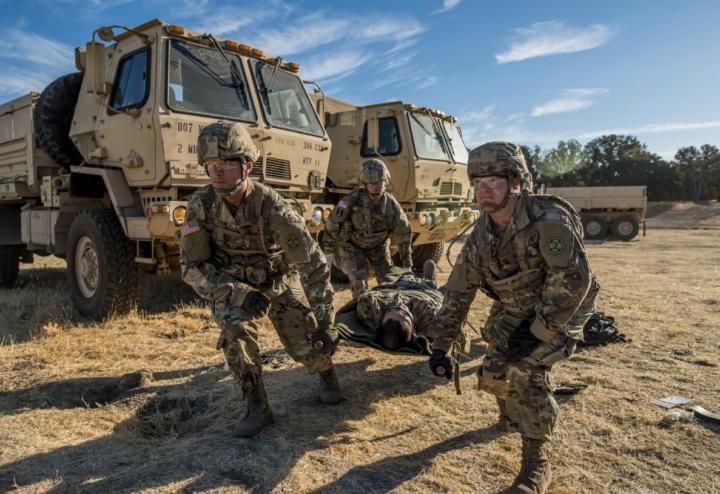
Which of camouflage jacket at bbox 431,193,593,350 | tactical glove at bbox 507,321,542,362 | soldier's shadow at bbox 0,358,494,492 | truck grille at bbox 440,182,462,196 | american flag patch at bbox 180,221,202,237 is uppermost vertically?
truck grille at bbox 440,182,462,196

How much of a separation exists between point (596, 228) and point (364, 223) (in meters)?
16.9

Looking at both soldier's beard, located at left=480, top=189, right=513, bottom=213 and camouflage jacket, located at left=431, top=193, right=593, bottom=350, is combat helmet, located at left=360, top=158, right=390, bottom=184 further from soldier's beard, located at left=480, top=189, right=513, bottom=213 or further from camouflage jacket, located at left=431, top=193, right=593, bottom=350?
soldier's beard, located at left=480, top=189, right=513, bottom=213

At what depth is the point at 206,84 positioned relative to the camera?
5.52 meters

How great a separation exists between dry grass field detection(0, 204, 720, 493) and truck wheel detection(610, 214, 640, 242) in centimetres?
1519

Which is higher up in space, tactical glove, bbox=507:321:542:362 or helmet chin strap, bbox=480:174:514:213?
helmet chin strap, bbox=480:174:514:213

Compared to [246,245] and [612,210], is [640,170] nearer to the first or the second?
[612,210]

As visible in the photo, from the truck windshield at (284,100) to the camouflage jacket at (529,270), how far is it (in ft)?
12.0

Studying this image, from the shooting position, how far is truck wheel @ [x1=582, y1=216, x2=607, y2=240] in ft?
66.1

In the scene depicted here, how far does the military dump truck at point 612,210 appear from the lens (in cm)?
1956

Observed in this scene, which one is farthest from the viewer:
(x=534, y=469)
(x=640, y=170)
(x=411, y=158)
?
(x=640, y=170)

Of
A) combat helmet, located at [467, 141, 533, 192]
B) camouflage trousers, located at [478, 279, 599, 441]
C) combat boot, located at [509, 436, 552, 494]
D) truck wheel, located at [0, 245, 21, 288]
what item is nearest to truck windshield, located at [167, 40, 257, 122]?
combat helmet, located at [467, 141, 533, 192]

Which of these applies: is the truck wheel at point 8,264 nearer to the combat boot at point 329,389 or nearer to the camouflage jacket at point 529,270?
the combat boot at point 329,389

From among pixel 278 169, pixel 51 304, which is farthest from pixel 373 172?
pixel 51 304

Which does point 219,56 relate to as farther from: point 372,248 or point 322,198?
point 322,198
